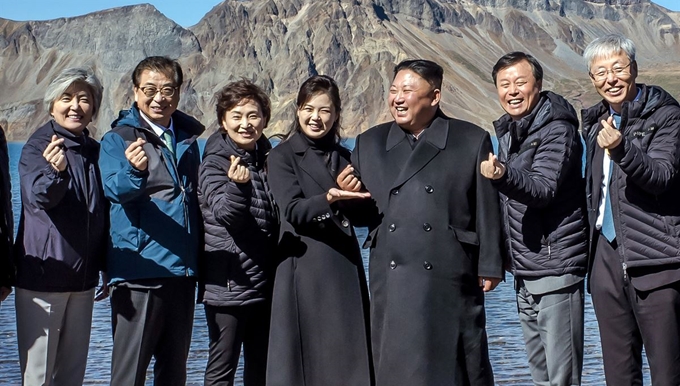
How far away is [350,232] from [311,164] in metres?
0.52

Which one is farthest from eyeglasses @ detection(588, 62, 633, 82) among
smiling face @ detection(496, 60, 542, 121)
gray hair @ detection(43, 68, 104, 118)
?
gray hair @ detection(43, 68, 104, 118)

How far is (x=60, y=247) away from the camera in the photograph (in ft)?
18.6

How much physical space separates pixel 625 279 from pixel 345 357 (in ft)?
5.63

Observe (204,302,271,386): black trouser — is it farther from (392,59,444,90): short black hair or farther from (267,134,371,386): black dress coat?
(392,59,444,90): short black hair

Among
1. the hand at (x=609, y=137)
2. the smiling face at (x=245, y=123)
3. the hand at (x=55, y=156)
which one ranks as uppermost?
the smiling face at (x=245, y=123)

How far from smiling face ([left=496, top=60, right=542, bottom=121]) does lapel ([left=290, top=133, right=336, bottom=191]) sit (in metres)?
1.19

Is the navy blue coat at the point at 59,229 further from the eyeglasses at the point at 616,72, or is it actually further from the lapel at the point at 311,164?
the eyeglasses at the point at 616,72

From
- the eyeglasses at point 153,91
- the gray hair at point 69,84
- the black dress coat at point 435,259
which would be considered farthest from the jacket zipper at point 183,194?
the black dress coat at point 435,259

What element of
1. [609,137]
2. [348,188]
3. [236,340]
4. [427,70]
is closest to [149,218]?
[236,340]

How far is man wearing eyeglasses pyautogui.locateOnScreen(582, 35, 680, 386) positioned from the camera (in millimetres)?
5328

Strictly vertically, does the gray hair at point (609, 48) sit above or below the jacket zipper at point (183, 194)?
above

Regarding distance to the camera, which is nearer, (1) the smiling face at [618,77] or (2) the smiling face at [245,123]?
(1) the smiling face at [618,77]

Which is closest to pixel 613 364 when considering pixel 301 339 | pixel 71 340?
pixel 301 339

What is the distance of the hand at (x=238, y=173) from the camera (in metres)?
5.70
